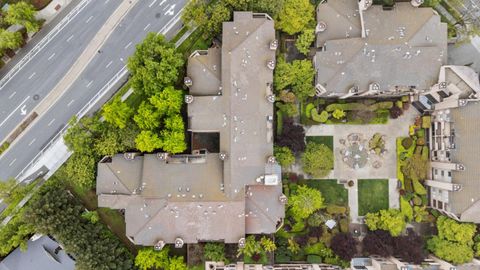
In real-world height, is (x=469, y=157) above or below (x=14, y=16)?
below

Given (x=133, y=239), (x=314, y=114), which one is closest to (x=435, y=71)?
(x=314, y=114)

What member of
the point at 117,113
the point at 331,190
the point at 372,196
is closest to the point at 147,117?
the point at 117,113

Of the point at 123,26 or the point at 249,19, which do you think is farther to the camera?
the point at 123,26

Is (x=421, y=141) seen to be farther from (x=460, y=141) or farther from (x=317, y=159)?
(x=317, y=159)

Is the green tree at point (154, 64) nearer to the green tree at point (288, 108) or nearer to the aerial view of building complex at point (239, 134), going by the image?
the aerial view of building complex at point (239, 134)

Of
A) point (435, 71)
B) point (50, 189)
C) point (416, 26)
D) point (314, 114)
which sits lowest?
point (50, 189)

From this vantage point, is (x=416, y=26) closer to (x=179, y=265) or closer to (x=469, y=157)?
(x=469, y=157)
